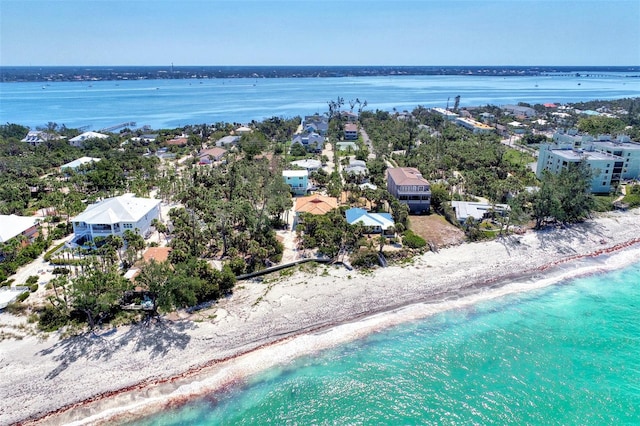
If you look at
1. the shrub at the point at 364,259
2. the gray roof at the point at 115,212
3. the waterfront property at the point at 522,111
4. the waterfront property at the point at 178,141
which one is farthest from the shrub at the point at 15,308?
the waterfront property at the point at 522,111

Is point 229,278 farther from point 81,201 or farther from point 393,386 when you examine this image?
point 81,201

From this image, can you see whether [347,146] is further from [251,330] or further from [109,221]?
[251,330]

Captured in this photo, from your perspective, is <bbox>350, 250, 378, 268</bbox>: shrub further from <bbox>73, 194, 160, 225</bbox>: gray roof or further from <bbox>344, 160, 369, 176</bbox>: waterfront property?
<bbox>344, 160, 369, 176</bbox>: waterfront property

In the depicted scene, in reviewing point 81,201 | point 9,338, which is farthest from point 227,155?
point 9,338

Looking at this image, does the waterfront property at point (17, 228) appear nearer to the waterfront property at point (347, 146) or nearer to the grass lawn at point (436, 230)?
the grass lawn at point (436, 230)

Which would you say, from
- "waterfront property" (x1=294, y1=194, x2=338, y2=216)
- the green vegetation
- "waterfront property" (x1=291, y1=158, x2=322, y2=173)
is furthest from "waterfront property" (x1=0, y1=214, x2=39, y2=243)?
the green vegetation

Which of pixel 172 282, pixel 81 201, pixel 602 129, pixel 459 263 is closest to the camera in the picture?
pixel 172 282

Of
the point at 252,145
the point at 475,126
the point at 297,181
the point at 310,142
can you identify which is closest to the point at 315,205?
the point at 297,181
